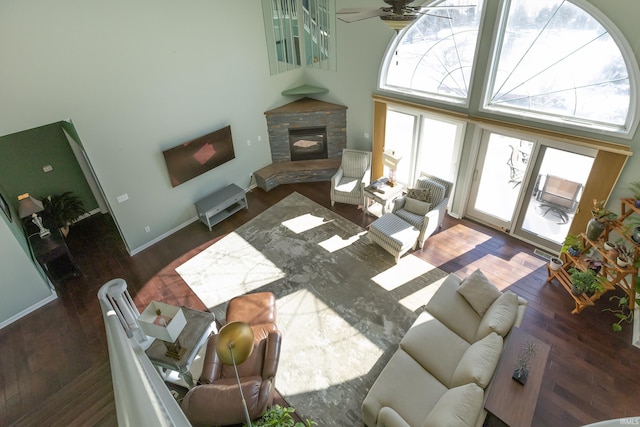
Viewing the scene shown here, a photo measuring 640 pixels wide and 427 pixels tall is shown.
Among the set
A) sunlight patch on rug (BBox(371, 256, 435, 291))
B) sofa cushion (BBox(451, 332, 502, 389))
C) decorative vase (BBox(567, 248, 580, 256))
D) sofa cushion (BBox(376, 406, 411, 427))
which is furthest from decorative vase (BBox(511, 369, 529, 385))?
decorative vase (BBox(567, 248, 580, 256))

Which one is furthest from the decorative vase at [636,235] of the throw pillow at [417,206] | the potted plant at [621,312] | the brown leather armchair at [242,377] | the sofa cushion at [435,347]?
the brown leather armchair at [242,377]

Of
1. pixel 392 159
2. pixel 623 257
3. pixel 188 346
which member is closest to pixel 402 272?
pixel 392 159

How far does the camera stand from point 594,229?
4.48 metres

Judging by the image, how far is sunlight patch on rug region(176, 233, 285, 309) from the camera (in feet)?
17.8

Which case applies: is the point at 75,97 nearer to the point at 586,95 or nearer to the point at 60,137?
the point at 60,137

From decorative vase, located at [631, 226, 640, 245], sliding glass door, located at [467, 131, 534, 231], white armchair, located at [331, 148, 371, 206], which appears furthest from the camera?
white armchair, located at [331, 148, 371, 206]

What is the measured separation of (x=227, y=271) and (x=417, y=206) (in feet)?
11.4

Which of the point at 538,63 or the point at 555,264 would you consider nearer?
the point at 538,63

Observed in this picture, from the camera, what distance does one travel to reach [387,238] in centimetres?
564

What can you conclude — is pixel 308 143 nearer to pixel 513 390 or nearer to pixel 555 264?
pixel 555 264

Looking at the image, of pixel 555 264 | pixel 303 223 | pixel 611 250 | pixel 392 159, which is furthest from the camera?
pixel 303 223

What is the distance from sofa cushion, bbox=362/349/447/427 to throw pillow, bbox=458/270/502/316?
3.44ft

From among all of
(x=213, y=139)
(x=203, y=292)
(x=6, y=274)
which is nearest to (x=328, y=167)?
(x=213, y=139)

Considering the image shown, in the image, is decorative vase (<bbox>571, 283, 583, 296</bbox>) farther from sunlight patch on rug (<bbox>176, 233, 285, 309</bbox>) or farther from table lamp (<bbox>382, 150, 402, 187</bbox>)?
sunlight patch on rug (<bbox>176, 233, 285, 309</bbox>)
